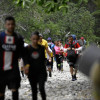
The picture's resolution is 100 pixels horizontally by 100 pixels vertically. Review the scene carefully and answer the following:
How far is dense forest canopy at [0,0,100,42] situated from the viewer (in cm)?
771

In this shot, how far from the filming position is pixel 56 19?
47.3 meters

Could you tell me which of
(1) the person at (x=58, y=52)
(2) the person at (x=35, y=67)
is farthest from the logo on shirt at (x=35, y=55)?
(1) the person at (x=58, y=52)

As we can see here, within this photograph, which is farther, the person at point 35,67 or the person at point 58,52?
the person at point 58,52

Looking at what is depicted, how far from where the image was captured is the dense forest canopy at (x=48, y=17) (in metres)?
7.71

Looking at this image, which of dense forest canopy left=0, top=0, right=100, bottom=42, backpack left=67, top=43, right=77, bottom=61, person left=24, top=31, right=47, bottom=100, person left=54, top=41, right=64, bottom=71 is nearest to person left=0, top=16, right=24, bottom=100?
person left=24, top=31, right=47, bottom=100

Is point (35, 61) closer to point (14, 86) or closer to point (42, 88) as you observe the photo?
point (42, 88)

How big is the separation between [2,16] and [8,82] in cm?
2846

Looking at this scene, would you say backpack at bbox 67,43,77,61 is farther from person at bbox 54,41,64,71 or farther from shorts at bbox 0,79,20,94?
shorts at bbox 0,79,20,94

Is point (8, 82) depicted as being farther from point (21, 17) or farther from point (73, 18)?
point (73, 18)

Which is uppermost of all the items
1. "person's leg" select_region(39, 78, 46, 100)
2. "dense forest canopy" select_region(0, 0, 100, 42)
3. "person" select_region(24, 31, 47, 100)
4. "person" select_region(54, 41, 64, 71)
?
"dense forest canopy" select_region(0, 0, 100, 42)

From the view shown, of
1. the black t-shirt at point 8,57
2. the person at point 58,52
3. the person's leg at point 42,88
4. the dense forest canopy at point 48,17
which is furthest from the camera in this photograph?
the person at point 58,52

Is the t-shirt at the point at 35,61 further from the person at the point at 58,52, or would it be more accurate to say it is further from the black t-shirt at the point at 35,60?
the person at the point at 58,52

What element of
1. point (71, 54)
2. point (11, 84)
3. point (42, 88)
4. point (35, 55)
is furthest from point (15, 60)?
point (71, 54)

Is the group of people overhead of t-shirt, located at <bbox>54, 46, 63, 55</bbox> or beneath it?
beneath
